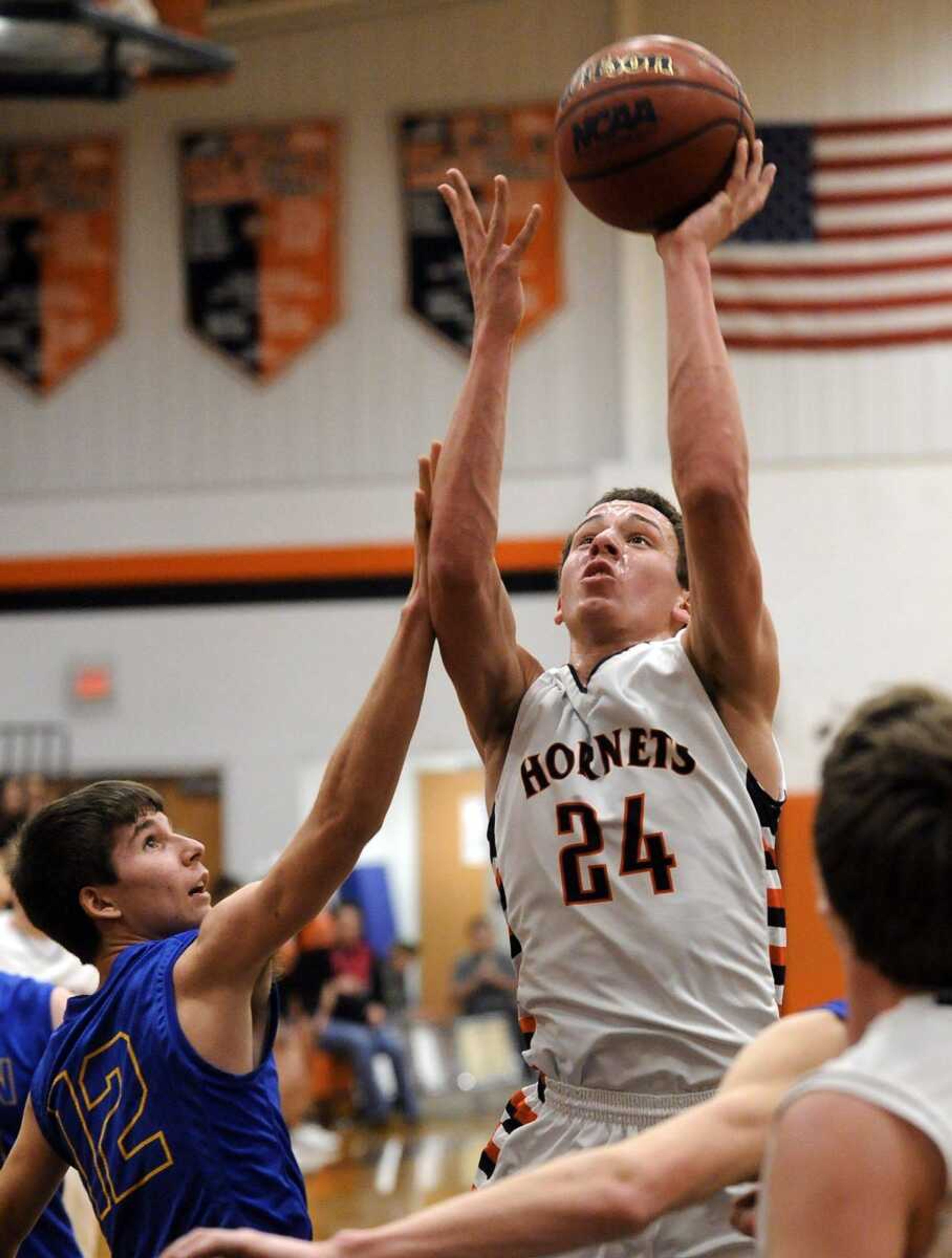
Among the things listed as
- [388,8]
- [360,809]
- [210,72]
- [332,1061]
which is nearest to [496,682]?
[360,809]

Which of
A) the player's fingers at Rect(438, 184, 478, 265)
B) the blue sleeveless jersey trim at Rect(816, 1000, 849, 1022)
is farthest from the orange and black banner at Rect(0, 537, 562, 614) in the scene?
the blue sleeveless jersey trim at Rect(816, 1000, 849, 1022)

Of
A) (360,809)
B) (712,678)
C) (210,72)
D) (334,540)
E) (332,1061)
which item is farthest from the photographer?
(334,540)

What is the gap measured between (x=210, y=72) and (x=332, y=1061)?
6.48 metres

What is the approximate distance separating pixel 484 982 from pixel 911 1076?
10462mm

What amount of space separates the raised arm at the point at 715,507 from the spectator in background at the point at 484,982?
9.13 meters

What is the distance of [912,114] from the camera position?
11.6m

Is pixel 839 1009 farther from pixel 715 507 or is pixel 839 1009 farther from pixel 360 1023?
pixel 360 1023

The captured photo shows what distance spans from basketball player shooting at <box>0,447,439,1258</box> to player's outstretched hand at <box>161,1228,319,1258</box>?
83 cm

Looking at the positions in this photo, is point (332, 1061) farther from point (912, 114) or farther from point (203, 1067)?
point (203, 1067)

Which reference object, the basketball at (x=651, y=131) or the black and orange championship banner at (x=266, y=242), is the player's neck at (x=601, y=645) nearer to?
the basketball at (x=651, y=131)

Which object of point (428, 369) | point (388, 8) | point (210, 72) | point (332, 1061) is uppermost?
point (388, 8)

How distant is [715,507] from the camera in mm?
2521

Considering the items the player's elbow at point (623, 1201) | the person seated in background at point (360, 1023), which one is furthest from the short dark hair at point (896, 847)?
the person seated in background at point (360, 1023)

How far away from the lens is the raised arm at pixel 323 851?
99.6 inches
